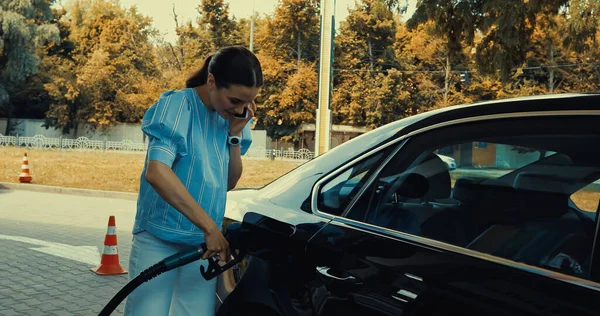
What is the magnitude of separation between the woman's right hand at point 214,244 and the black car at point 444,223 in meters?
0.13

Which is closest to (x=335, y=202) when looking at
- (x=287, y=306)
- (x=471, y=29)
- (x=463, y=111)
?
(x=287, y=306)

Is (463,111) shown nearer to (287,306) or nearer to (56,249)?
(287,306)

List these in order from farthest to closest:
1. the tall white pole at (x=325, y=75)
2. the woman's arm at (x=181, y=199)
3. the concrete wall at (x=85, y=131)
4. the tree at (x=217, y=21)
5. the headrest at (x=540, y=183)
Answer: the concrete wall at (x=85, y=131) → the tree at (x=217, y=21) → the tall white pole at (x=325, y=75) → the woman's arm at (x=181, y=199) → the headrest at (x=540, y=183)

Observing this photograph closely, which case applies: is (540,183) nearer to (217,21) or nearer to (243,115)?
(243,115)

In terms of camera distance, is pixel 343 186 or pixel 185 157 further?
pixel 185 157

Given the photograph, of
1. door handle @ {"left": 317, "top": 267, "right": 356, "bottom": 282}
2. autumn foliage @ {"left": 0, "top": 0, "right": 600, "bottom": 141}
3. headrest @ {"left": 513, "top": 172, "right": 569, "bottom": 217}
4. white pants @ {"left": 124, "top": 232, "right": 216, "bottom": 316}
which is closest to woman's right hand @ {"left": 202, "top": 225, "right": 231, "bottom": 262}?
white pants @ {"left": 124, "top": 232, "right": 216, "bottom": 316}

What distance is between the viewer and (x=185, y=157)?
A: 102 inches

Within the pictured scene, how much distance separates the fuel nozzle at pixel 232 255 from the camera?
2.53 meters

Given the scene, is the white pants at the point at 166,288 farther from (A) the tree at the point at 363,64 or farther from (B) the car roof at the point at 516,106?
(A) the tree at the point at 363,64

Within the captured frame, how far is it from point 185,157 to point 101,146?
1988 inches

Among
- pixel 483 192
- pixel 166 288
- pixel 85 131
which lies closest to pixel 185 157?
pixel 166 288

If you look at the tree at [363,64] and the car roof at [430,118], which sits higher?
the tree at [363,64]

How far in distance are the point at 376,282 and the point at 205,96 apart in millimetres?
1062

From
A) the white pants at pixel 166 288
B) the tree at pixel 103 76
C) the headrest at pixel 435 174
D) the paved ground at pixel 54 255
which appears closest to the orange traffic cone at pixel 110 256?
the paved ground at pixel 54 255
